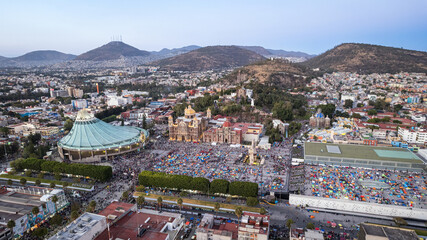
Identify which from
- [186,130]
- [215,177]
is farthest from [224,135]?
[215,177]

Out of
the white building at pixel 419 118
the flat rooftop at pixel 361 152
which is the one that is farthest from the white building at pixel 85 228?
the white building at pixel 419 118

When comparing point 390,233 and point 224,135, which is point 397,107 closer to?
point 224,135

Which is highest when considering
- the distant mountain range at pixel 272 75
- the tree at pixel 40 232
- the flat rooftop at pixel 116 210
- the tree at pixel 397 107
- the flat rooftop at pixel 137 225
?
the distant mountain range at pixel 272 75

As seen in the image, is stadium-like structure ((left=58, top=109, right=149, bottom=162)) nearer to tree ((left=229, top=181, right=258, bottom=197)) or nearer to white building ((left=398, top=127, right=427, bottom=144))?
tree ((left=229, top=181, right=258, bottom=197))

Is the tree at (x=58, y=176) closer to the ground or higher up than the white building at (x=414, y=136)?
closer to the ground

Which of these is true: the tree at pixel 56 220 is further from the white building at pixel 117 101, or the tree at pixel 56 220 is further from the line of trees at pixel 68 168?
the white building at pixel 117 101

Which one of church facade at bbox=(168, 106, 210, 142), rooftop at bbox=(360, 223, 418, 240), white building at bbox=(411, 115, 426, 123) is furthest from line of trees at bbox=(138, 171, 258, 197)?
white building at bbox=(411, 115, 426, 123)
